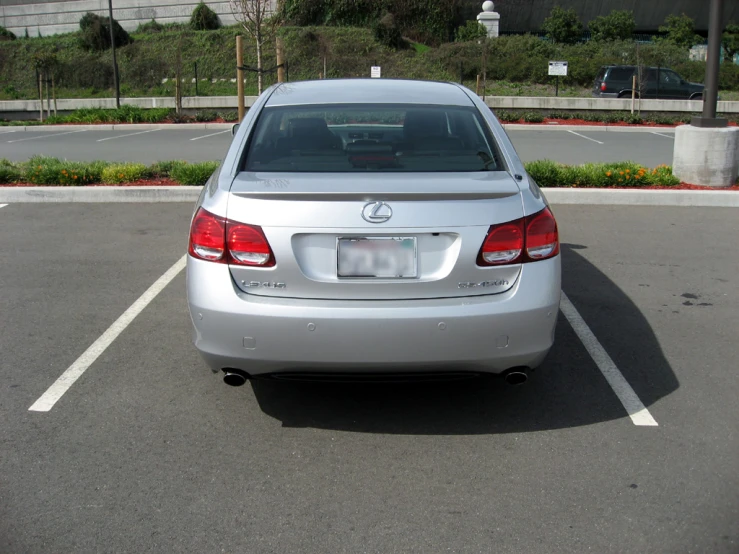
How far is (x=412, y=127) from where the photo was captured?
4.66 meters

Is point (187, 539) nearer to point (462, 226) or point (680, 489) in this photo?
point (462, 226)

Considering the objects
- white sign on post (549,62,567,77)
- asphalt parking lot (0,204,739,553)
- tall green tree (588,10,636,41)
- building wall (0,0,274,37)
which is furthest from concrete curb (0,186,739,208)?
building wall (0,0,274,37)

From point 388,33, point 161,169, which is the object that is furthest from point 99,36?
point 161,169

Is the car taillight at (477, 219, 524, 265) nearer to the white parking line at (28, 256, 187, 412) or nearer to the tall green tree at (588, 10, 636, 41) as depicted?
the white parking line at (28, 256, 187, 412)

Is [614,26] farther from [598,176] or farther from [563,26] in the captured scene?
[598,176]

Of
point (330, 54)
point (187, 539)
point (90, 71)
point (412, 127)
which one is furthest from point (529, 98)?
point (187, 539)

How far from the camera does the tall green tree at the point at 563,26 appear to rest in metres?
42.7

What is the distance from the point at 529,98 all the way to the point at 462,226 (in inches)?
1075

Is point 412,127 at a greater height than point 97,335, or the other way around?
point 412,127

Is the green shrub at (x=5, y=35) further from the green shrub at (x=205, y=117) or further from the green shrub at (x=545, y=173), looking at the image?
the green shrub at (x=545, y=173)

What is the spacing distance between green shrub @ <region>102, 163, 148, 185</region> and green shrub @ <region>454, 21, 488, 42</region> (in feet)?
99.6

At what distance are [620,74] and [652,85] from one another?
127cm

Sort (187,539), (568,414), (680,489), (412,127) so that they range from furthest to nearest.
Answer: (412,127) → (568,414) → (680,489) → (187,539)

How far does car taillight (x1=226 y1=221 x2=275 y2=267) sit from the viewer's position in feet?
12.1
